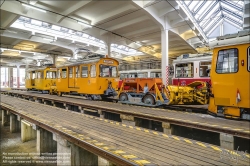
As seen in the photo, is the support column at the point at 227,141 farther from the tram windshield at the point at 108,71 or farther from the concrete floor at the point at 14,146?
the tram windshield at the point at 108,71

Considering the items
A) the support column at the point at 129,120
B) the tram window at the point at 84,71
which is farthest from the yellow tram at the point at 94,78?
the support column at the point at 129,120

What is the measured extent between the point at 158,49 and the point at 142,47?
8.39 ft

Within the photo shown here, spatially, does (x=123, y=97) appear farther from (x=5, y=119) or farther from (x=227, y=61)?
(x=5, y=119)

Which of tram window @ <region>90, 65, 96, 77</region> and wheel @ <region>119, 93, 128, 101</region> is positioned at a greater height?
tram window @ <region>90, 65, 96, 77</region>

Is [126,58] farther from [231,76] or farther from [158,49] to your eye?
[231,76]

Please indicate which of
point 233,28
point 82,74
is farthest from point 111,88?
point 233,28

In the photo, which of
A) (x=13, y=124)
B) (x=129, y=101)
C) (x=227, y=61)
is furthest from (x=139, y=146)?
(x=13, y=124)

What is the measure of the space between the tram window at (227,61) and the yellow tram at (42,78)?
1279cm

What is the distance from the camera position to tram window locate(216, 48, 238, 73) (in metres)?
4.37

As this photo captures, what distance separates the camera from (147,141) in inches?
126

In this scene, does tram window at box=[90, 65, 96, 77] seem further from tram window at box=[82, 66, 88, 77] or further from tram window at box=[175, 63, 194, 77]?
tram window at box=[175, 63, 194, 77]

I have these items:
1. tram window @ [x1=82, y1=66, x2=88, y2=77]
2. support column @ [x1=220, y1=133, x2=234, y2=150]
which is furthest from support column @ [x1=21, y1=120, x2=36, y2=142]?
support column @ [x1=220, y1=133, x2=234, y2=150]

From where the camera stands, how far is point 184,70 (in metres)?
10.2

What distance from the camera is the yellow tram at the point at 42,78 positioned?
558 inches
